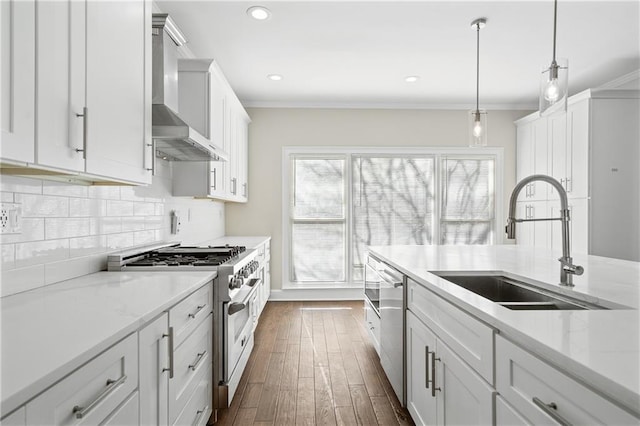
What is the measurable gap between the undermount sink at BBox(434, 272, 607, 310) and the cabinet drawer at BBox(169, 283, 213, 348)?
1160 mm

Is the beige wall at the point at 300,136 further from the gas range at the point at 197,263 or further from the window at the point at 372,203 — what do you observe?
the gas range at the point at 197,263

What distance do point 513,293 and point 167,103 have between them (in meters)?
2.21

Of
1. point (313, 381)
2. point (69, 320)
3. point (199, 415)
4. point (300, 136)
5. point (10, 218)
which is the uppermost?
point (300, 136)

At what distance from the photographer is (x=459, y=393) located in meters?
1.36

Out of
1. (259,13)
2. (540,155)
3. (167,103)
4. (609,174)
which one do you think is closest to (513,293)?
(167,103)

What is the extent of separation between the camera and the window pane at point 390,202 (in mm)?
5047

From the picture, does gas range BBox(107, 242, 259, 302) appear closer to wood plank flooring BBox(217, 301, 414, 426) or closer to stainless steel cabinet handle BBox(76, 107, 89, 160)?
wood plank flooring BBox(217, 301, 414, 426)

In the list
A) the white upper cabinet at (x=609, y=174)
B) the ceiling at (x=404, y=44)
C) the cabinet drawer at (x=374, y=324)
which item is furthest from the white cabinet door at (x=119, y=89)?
the white upper cabinet at (x=609, y=174)

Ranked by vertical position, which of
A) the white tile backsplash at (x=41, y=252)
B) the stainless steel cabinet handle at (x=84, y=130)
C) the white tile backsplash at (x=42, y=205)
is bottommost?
the white tile backsplash at (x=41, y=252)

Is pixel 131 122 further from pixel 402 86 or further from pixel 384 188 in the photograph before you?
pixel 384 188

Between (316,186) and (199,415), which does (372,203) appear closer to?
(316,186)

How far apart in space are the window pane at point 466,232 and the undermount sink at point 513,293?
128 inches

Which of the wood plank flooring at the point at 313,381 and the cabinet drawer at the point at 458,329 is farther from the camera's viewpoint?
the wood plank flooring at the point at 313,381

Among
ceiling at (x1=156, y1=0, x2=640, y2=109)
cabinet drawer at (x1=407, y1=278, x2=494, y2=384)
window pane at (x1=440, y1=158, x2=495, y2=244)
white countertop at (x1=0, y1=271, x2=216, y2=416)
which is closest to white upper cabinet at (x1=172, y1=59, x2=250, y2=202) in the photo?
ceiling at (x1=156, y1=0, x2=640, y2=109)
